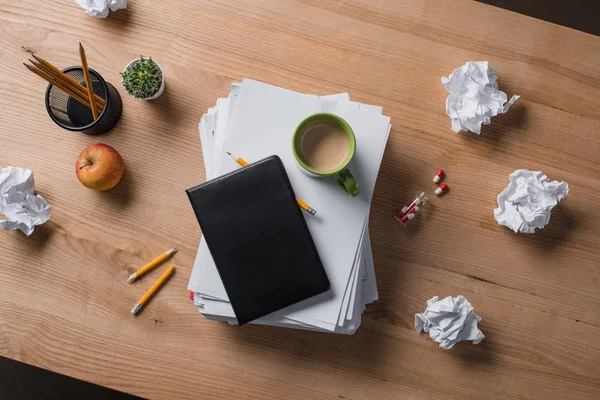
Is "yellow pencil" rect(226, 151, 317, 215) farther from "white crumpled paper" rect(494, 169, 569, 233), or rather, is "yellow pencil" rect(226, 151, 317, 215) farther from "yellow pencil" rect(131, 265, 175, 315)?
"white crumpled paper" rect(494, 169, 569, 233)

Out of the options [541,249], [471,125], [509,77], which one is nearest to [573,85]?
[509,77]

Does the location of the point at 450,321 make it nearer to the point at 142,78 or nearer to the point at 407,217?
the point at 407,217

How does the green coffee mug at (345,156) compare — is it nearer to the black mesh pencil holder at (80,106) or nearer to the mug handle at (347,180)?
the mug handle at (347,180)

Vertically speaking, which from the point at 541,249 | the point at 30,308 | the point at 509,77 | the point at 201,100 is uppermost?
the point at 509,77

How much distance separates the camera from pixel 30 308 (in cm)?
100

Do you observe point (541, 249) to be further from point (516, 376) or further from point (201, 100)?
point (201, 100)

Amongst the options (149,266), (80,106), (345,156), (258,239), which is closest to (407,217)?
(345,156)

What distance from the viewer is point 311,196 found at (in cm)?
96

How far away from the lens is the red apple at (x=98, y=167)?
95 centimetres

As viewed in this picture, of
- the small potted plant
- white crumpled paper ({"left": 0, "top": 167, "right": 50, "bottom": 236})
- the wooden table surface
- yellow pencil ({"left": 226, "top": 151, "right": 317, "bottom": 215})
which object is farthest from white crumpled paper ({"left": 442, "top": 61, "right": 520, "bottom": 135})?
white crumpled paper ({"left": 0, "top": 167, "right": 50, "bottom": 236})

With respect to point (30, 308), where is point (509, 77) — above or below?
above

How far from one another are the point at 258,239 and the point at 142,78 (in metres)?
0.39

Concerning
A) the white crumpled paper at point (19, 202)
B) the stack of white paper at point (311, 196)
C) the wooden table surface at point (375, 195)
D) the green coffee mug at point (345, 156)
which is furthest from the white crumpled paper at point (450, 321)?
the white crumpled paper at point (19, 202)

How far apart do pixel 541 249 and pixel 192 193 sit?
0.71 meters
